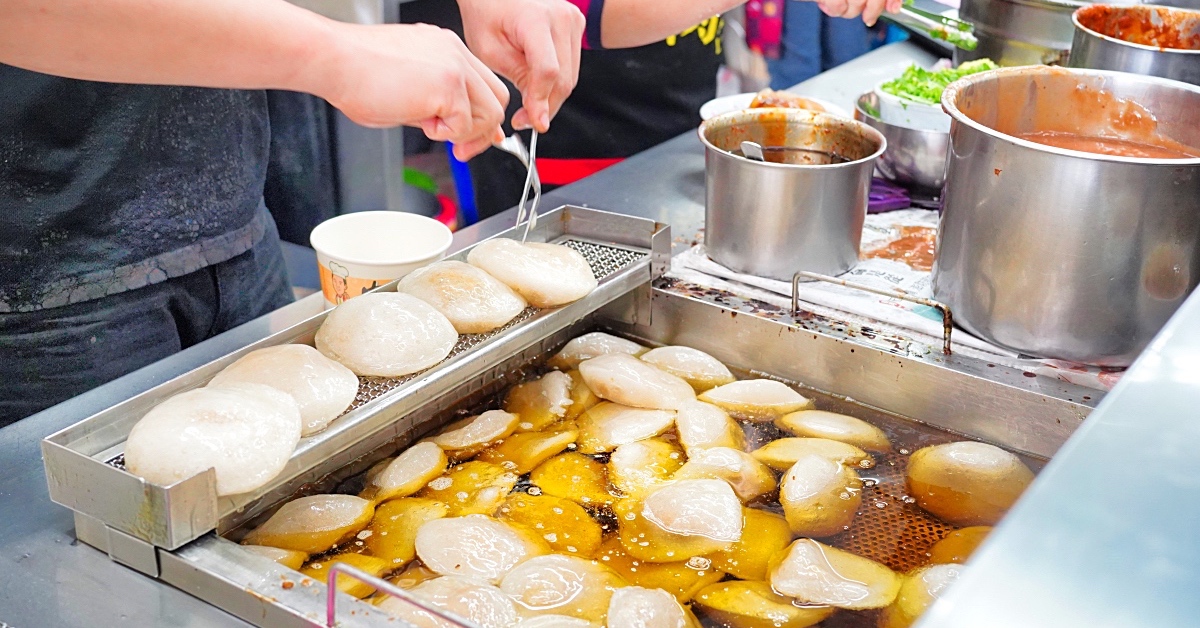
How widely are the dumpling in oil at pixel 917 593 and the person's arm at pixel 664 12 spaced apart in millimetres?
1469

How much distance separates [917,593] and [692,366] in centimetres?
56

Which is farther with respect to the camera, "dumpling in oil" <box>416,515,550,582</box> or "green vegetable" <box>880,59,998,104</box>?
"green vegetable" <box>880,59,998,104</box>

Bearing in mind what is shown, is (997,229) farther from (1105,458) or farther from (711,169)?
(1105,458)

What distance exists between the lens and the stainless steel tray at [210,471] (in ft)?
3.23

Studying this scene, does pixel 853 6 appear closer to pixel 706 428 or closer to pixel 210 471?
pixel 706 428

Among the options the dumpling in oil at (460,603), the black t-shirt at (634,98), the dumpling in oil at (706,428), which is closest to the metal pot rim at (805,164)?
the dumpling in oil at (706,428)

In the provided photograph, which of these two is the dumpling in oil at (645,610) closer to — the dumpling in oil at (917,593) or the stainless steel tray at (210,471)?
the dumpling in oil at (917,593)

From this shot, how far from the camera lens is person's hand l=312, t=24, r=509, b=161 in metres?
1.25

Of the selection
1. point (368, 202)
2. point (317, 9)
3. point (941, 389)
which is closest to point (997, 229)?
point (941, 389)

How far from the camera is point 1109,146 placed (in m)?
1.69

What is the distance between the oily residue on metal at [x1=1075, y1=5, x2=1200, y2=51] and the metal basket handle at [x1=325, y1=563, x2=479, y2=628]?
2.08 m

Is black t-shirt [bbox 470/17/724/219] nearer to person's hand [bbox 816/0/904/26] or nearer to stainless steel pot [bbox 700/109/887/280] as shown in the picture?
person's hand [bbox 816/0/904/26]

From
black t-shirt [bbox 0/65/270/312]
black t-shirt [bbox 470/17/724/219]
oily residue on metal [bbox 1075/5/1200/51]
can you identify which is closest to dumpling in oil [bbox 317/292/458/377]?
black t-shirt [bbox 0/65/270/312]

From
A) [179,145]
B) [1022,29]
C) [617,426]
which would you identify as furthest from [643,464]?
[1022,29]
